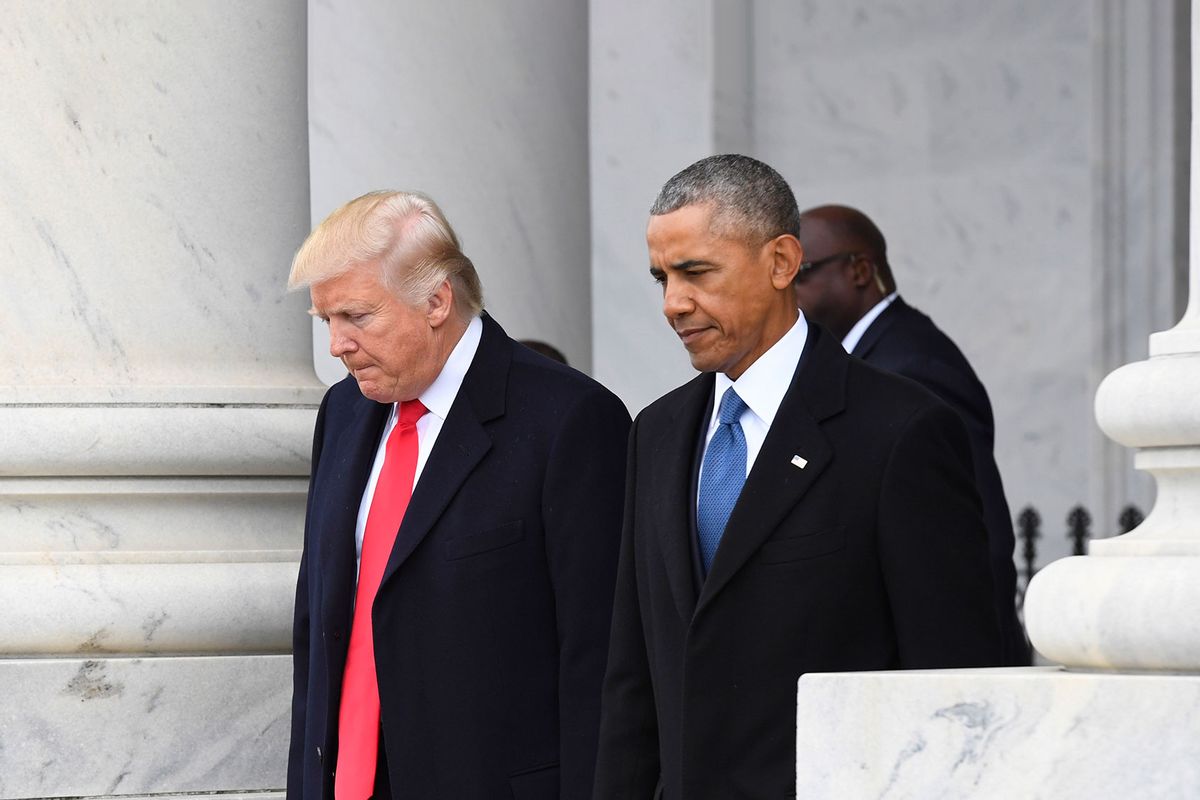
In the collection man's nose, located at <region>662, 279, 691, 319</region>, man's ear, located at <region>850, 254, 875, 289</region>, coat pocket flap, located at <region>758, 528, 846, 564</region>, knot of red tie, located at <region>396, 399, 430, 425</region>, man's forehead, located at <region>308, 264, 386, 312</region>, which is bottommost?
coat pocket flap, located at <region>758, 528, 846, 564</region>

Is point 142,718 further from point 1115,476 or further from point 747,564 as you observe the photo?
point 1115,476

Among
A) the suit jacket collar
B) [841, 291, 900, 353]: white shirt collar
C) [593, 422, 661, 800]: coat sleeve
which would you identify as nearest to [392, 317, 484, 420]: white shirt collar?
[593, 422, 661, 800]: coat sleeve

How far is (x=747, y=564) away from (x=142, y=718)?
229 centimetres

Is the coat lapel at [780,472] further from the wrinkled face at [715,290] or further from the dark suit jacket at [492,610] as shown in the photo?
the dark suit jacket at [492,610]

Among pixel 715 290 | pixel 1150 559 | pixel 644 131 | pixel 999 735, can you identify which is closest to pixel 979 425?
pixel 715 290

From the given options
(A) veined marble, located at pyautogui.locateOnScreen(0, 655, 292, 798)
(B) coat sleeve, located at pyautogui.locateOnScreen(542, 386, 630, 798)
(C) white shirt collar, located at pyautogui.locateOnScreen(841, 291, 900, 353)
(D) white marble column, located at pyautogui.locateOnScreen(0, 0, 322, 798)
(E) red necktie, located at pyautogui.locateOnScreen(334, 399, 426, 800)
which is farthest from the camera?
(C) white shirt collar, located at pyautogui.locateOnScreen(841, 291, 900, 353)

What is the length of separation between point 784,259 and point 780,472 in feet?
1.60

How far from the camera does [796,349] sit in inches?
173

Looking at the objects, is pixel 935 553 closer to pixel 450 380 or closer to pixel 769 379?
pixel 769 379

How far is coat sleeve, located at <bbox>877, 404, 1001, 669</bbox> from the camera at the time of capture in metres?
4.05

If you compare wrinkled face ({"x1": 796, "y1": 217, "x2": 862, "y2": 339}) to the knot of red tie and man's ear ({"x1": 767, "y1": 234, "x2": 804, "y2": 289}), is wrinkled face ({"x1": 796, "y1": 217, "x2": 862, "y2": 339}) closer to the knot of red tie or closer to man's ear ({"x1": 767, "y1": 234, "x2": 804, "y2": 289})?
the knot of red tie

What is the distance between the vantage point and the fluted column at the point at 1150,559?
328 cm

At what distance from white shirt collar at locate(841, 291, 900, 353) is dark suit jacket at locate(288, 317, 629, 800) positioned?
8.24ft

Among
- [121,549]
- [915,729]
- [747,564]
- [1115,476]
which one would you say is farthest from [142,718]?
[1115,476]
